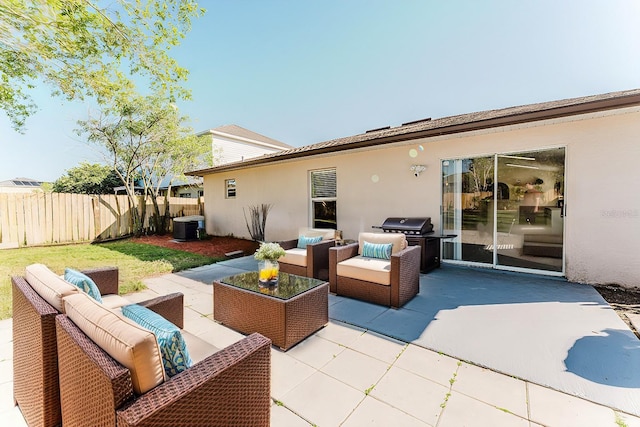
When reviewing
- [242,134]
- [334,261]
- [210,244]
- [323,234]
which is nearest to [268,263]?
[334,261]

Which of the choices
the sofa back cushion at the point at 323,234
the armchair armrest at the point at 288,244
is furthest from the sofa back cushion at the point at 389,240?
the armchair armrest at the point at 288,244

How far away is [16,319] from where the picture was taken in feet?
7.11

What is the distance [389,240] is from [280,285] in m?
2.18

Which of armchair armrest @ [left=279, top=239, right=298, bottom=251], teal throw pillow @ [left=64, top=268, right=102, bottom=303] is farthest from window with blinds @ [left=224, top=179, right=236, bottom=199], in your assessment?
teal throw pillow @ [left=64, top=268, right=102, bottom=303]

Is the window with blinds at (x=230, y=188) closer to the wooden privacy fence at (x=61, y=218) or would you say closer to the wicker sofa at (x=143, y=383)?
the wooden privacy fence at (x=61, y=218)

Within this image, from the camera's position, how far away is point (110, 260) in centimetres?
716

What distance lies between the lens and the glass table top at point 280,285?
317cm

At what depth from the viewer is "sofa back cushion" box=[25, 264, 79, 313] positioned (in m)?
1.78

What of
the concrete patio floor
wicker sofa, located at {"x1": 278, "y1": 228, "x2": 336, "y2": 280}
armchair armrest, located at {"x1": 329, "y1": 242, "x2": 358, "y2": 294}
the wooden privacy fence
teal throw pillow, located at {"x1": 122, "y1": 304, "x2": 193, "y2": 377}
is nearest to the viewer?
teal throw pillow, located at {"x1": 122, "y1": 304, "x2": 193, "y2": 377}

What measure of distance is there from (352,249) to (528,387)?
9.78 ft

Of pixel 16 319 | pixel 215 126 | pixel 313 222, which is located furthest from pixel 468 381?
pixel 215 126

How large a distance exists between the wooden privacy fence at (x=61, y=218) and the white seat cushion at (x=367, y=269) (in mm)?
10972

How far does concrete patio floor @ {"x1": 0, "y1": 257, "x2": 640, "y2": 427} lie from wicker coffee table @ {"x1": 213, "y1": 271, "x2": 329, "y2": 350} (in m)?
0.14

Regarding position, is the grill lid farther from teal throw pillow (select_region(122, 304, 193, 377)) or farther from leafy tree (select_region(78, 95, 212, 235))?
leafy tree (select_region(78, 95, 212, 235))
